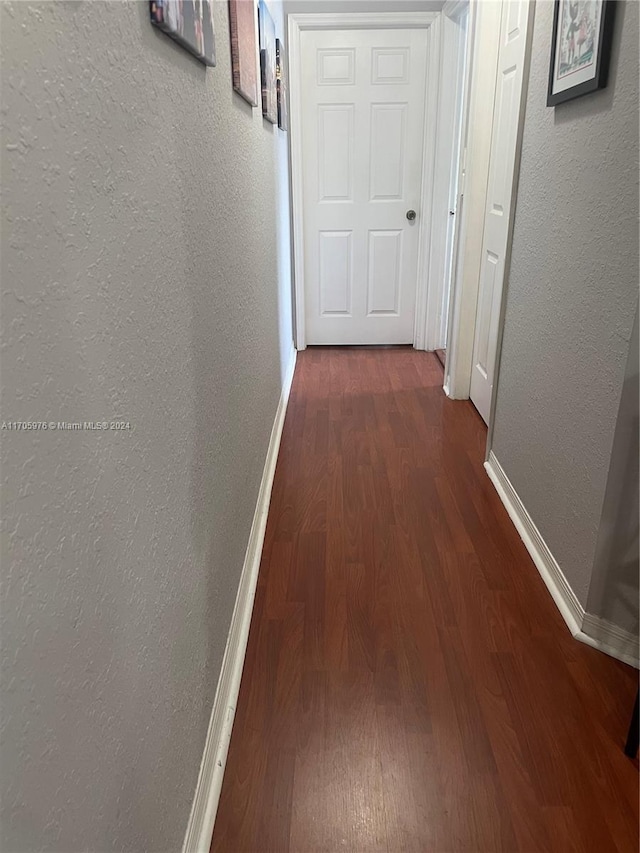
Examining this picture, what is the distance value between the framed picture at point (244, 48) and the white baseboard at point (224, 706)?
130 cm

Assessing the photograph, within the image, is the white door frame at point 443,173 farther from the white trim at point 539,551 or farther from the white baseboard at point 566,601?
the white baseboard at point 566,601

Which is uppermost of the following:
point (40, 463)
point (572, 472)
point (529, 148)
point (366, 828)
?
point (529, 148)

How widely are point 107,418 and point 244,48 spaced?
1.45 meters

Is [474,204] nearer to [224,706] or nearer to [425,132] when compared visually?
[425,132]

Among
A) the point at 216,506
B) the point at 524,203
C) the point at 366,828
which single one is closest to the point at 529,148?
the point at 524,203

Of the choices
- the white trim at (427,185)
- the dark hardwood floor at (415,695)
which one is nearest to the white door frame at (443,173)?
the white trim at (427,185)

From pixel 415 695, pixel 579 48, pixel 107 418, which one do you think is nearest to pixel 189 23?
pixel 107 418

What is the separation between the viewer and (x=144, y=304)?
0.89 meters

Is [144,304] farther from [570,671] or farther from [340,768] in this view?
[570,671]

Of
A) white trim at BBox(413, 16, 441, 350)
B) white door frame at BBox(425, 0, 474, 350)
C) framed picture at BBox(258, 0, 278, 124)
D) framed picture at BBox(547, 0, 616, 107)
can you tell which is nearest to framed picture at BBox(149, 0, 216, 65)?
framed picture at BBox(547, 0, 616, 107)

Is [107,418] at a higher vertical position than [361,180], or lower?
lower

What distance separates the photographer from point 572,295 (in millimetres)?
1819

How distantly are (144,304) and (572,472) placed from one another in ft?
4.60

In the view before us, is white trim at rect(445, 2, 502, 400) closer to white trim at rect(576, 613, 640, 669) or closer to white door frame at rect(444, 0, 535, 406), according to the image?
white door frame at rect(444, 0, 535, 406)
